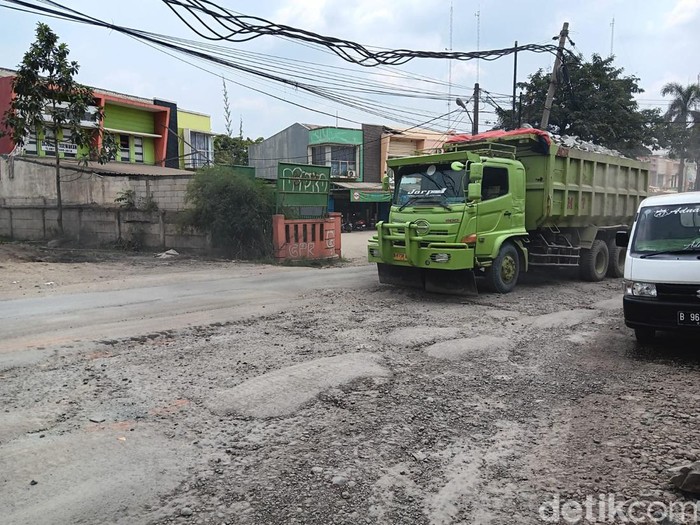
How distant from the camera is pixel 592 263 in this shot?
12602 mm

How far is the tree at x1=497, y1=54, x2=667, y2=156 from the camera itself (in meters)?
24.7

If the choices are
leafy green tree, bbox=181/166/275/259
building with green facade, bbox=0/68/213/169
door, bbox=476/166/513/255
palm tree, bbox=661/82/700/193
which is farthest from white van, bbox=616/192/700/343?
palm tree, bbox=661/82/700/193

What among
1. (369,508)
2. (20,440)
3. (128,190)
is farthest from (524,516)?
(128,190)

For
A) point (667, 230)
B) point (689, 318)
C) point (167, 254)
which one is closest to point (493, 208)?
point (667, 230)

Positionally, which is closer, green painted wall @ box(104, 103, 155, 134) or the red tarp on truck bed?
the red tarp on truck bed

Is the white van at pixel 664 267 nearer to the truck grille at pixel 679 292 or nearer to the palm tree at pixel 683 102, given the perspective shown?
the truck grille at pixel 679 292

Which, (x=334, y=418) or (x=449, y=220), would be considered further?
(x=449, y=220)

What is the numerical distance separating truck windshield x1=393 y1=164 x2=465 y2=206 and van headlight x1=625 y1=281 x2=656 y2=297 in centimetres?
378

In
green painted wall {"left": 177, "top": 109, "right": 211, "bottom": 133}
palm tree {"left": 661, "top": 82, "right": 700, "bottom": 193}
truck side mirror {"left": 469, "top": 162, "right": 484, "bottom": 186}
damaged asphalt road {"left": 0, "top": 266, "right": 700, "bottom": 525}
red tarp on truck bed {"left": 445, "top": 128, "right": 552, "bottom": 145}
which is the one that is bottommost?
damaged asphalt road {"left": 0, "top": 266, "right": 700, "bottom": 525}

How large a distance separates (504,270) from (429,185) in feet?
7.07

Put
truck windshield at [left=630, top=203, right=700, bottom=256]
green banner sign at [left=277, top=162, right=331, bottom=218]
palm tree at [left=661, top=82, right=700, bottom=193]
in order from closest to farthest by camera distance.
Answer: truck windshield at [left=630, top=203, right=700, bottom=256] → green banner sign at [left=277, top=162, right=331, bottom=218] → palm tree at [left=661, top=82, right=700, bottom=193]

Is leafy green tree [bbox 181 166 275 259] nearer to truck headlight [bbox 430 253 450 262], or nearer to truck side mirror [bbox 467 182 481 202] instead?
truck headlight [bbox 430 253 450 262]

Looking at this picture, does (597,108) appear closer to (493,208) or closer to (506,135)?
(506,135)

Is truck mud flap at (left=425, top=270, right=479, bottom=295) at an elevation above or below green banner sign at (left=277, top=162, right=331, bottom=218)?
below
